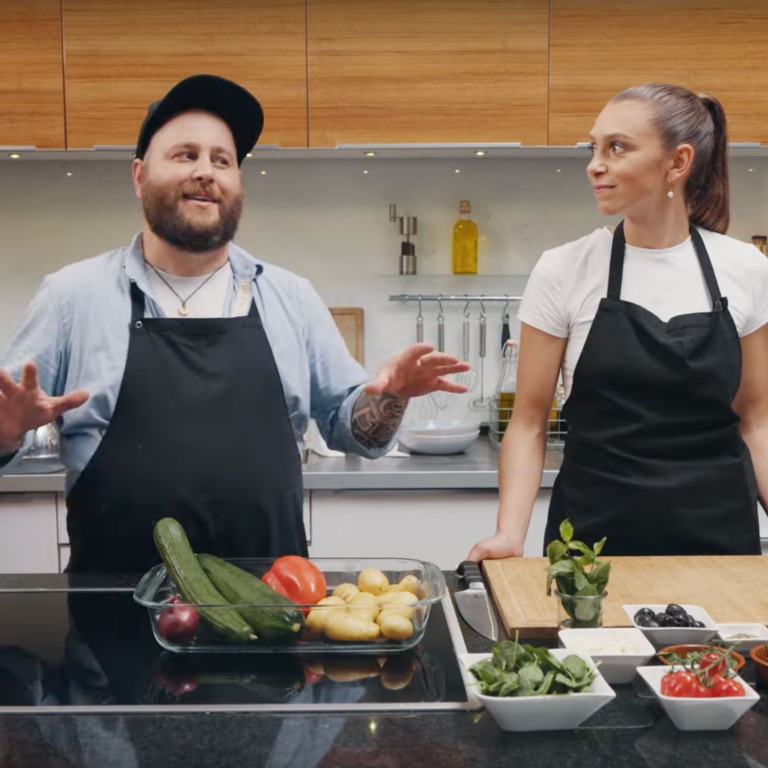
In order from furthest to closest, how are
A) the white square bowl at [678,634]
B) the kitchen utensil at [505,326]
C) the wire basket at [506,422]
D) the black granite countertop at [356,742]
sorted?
the kitchen utensil at [505,326], the wire basket at [506,422], the white square bowl at [678,634], the black granite countertop at [356,742]

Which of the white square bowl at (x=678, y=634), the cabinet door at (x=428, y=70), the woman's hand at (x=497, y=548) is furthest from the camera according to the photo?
the cabinet door at (x=428, y=70)

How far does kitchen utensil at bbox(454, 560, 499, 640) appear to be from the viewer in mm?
1379

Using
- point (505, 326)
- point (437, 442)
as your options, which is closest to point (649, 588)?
point (437, 442)

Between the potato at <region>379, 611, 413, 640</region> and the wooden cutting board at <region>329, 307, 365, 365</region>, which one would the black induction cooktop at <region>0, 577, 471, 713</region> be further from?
the wooden cutting board at <region>329, 307, 365, 365</region>

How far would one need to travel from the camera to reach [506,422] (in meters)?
3.15

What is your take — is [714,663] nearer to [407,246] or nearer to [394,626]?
[394,626]

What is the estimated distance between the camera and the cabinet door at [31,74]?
298 cm

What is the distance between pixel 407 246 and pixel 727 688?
8.02 ft

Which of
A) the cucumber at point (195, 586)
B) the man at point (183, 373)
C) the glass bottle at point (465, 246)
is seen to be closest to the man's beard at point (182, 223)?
the man at point (183, 373)

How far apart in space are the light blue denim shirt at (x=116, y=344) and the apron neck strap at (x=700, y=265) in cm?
53

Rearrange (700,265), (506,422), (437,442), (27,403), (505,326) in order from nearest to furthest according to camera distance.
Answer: (27,403) < (700,265) < (437,442) < (506,422) < (505,326)

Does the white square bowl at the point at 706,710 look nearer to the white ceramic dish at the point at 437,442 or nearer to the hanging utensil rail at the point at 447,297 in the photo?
the white ceramic dish at the point at 437,442

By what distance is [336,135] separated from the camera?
3016 millimetres

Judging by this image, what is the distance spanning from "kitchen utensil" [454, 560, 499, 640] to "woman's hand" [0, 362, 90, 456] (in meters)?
0.64
